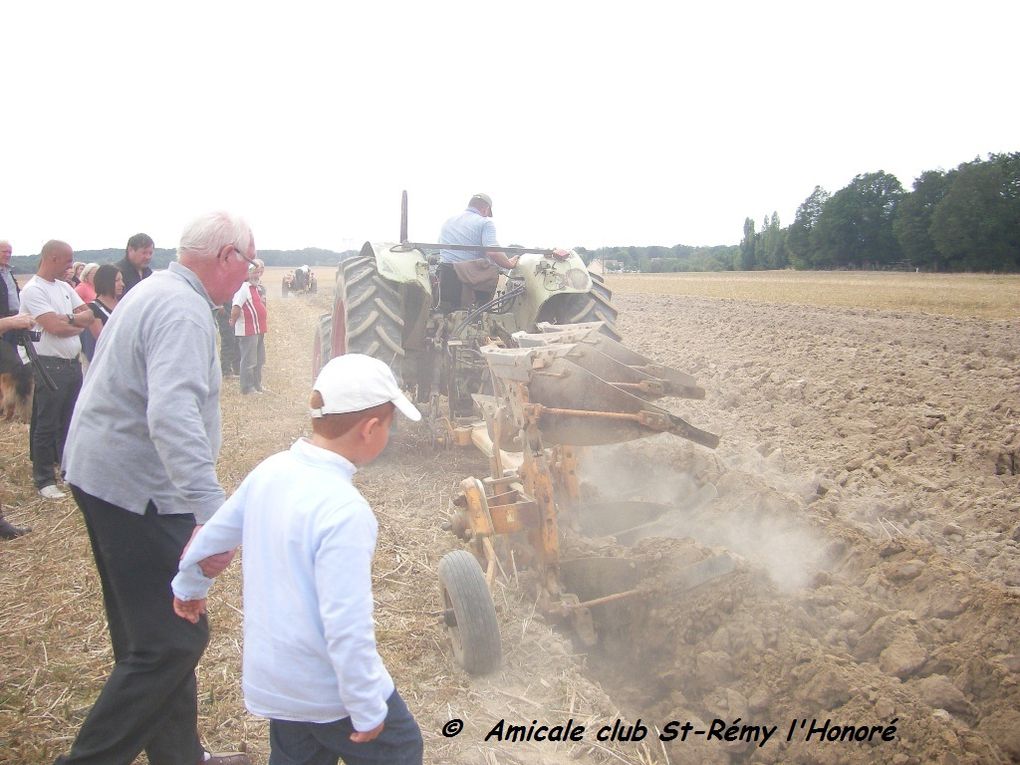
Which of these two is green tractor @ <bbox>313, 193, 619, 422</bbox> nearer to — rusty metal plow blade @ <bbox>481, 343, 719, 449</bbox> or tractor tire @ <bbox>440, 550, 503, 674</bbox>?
rusty metal plow blade @ <bbox>481, 343, 719, 449</bbox>

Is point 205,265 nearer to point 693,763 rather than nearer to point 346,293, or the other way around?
point 693,763

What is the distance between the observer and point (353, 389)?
1.74m

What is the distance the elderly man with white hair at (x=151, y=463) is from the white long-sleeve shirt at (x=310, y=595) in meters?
0.52

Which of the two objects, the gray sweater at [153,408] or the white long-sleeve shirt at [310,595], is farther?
the gray sweater at [153,408]

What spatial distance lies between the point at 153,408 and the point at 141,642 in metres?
0.72

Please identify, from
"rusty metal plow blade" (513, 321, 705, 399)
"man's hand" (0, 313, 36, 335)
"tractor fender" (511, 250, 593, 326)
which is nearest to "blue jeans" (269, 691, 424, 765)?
"rusty metal plow blade" (513, 321, 705, 399)

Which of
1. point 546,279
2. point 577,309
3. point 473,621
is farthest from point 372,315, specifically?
point 473,621

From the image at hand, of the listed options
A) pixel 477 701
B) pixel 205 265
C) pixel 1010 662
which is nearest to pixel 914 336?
pixel 1010 662

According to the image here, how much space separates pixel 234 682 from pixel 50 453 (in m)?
3.23

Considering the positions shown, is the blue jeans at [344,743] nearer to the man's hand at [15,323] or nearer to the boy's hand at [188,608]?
the boy's hand at [188,608]

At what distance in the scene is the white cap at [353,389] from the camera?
5.70 feet

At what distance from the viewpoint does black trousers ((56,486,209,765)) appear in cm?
219

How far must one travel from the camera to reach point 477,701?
2.91 metres

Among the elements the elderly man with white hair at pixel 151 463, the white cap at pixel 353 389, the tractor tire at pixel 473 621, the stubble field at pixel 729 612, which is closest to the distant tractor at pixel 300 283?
the stubble field at pixel 729 612
